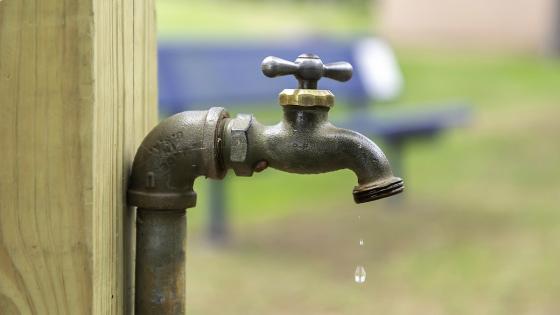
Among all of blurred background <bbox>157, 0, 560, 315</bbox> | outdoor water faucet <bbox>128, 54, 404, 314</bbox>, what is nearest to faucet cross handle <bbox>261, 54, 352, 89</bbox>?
outdoor water faucet <bbox>128, 54, 404, 314</bbox>

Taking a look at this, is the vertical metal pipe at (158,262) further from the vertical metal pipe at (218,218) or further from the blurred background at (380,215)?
the vertical metal pipe at (218,218)

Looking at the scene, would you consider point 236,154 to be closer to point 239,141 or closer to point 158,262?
point 239,141

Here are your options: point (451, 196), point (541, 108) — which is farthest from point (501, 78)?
point (451, 196)

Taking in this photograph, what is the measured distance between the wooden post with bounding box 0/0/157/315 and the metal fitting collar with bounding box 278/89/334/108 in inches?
9.7

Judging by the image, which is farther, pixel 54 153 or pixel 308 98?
pixel 308 98

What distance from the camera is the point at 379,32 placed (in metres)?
22.0

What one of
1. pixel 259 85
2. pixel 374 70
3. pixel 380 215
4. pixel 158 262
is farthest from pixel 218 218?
pixel 158 262

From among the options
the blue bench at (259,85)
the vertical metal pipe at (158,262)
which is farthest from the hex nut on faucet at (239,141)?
the blue bench at (259,85)

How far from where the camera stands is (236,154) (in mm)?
1336

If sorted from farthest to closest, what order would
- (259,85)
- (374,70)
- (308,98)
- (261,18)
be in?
(261,18), (374,70), (259,85), (308,98)

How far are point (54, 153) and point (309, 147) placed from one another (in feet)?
1.12

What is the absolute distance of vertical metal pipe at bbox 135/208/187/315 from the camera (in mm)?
1380

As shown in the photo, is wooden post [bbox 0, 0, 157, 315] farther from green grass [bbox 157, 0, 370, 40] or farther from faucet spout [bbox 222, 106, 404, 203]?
green grass [bbox 157, 0, 370, 40]

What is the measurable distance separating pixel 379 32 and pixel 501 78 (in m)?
7.89
